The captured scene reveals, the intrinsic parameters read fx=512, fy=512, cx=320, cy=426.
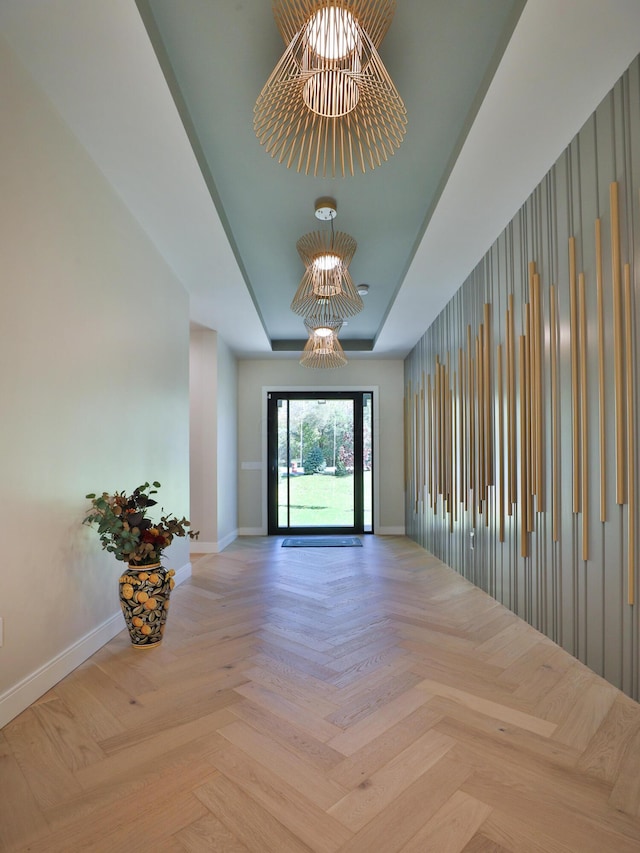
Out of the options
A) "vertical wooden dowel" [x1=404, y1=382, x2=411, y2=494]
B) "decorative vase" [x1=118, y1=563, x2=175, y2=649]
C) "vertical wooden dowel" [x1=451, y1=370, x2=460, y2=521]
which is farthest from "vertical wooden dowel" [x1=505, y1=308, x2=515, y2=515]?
"vertical wooden dowel" [x1=404, y1=382, x2=411, y2=494]

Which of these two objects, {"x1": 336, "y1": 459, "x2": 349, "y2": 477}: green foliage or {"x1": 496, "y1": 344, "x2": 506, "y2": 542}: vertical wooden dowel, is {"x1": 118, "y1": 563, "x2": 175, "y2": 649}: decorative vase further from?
{"x1": 336, "y1": 459, "x2": 349, "y2": 477}: green foliage

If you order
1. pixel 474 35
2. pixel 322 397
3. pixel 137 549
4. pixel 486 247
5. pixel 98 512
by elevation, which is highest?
pixel 474 35

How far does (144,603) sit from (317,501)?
4.68 m

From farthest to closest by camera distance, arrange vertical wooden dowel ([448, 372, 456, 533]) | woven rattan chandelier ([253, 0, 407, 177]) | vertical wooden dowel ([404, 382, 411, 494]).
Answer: vertical wooden dowel ([404, 382, 411, 494]) < vertical wooden dowel ([448, 372, 456, 533]) < woven rattan chandelier ([253, 0, 407, 177])

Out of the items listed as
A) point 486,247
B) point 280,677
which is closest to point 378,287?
point 486,247

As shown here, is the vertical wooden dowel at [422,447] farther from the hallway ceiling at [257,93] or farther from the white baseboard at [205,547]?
the white baseboard at [205,547]

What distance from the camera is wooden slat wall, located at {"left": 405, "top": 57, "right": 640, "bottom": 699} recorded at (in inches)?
82.2

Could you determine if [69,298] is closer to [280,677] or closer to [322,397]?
[280,677]

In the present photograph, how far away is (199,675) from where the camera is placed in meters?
2.35

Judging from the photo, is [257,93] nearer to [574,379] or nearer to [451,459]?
[574,379]

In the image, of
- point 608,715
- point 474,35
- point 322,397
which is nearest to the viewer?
point 608,715

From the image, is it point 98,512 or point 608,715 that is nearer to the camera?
point 608,715

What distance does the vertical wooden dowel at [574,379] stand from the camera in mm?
2451

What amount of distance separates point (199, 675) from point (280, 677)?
1.23ft
